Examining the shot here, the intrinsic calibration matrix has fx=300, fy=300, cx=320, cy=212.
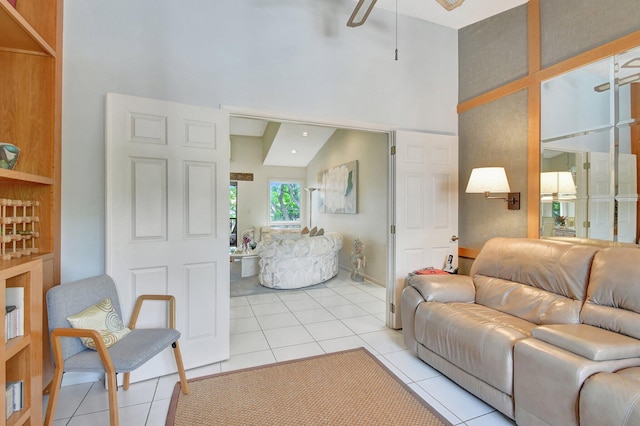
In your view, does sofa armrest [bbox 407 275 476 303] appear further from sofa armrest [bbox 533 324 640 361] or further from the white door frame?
sofa armrest [bbox 533 324 640 361]

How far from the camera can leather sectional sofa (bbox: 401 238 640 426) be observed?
140 centimetres

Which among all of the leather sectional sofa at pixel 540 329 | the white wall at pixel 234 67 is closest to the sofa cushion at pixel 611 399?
the leather sectional sofa at pixel 540 329

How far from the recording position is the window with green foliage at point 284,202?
8641 mm

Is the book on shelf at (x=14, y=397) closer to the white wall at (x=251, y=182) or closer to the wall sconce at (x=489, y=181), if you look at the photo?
the wall sconce at (x=489, y=181)

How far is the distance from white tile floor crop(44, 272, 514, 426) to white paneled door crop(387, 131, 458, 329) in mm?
497

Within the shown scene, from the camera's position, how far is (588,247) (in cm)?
206

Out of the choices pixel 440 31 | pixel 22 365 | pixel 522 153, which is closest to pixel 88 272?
pixel 22 365

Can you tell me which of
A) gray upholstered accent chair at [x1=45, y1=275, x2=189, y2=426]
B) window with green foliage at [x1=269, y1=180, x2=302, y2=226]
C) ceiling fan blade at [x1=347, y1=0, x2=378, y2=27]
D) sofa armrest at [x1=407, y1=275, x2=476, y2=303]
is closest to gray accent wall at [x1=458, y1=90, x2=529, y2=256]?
sofa armrest at [x1=407, y1=275, x2=476, y2=303]

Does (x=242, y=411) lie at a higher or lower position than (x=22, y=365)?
lower

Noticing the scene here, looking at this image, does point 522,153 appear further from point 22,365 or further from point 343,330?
point 22,365

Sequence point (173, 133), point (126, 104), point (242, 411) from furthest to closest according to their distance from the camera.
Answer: point (173, 133) → point (126, 104) → point (242, 411)

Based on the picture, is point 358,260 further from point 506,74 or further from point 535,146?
point 506,74

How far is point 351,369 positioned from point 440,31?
359 centimetres

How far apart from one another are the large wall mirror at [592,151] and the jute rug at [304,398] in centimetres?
185
